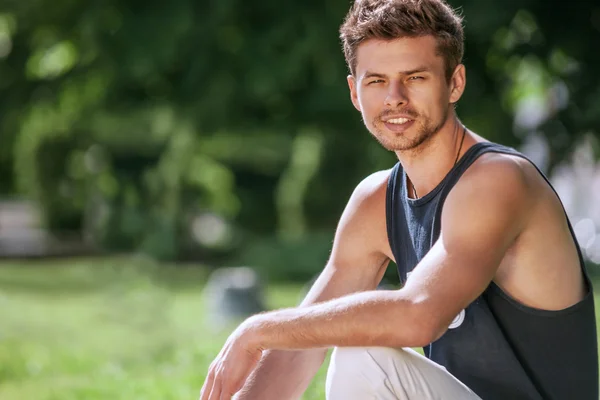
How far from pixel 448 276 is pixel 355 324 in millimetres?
259

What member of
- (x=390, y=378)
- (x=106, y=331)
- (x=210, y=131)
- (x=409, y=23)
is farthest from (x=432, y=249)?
(x=210, y=131)

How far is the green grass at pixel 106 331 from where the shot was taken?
20.0ft

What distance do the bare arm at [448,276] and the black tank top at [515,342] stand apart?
12cm

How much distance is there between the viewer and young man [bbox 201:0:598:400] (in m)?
2.52

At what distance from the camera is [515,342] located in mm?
2674

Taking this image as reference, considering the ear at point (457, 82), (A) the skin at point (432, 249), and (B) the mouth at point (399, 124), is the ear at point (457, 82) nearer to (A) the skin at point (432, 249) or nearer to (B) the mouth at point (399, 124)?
(A) the skin at point (432, 249)

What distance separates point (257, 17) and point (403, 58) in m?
10.1

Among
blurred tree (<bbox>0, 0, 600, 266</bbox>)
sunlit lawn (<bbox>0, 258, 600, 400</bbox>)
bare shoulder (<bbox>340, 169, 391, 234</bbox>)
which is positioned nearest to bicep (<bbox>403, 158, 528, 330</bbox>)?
bare shoulder (<bbox>340, 169, 391, 234</bbox>)

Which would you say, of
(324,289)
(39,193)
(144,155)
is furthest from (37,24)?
(324,289)

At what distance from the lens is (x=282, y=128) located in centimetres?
1368

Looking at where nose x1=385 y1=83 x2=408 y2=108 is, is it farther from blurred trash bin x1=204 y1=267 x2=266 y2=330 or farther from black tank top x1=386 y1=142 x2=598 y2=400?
blurred trash bin x1=204 y1=267 x2=266 y2=330

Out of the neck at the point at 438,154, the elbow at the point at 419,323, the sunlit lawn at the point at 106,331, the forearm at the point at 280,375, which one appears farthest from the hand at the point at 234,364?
the sunlit lawn at the point at 106,331

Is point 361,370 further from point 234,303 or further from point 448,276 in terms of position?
point 234,303

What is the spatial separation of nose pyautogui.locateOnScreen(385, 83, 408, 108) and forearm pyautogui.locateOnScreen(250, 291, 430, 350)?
0.51 meters
